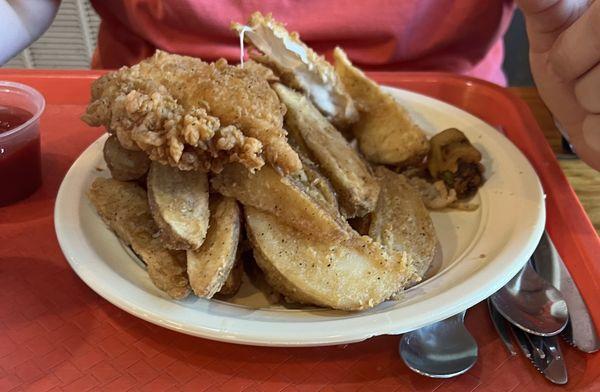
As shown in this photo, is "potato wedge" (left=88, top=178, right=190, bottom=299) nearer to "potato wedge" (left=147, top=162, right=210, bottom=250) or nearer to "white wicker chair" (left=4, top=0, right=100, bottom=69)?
"potato wedge" (left=147, top=162, right=210, bottom=250)

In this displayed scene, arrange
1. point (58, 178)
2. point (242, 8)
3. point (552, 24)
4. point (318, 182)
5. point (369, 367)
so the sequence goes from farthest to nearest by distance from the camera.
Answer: point (242, 8) < point (58, 178) < point (552, 24) < point (318, 182) < point (369, 367)

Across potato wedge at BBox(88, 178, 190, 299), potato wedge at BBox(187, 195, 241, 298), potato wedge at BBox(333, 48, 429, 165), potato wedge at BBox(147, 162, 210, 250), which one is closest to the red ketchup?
potato wedge at BBox(88, 178, 190, 299)

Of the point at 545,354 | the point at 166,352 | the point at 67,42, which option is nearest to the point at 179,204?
the point at 166,352

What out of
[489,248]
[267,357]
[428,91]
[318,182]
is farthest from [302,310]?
[428,91]

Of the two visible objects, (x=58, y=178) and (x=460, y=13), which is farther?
(x=460, y=13)

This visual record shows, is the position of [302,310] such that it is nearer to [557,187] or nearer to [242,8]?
[557,187]

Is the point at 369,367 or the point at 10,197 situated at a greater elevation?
the point at 369,367

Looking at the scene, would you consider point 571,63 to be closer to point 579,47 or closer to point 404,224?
point 579,47

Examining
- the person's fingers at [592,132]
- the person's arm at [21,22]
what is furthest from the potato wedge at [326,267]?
the person's arm at [21,22]
